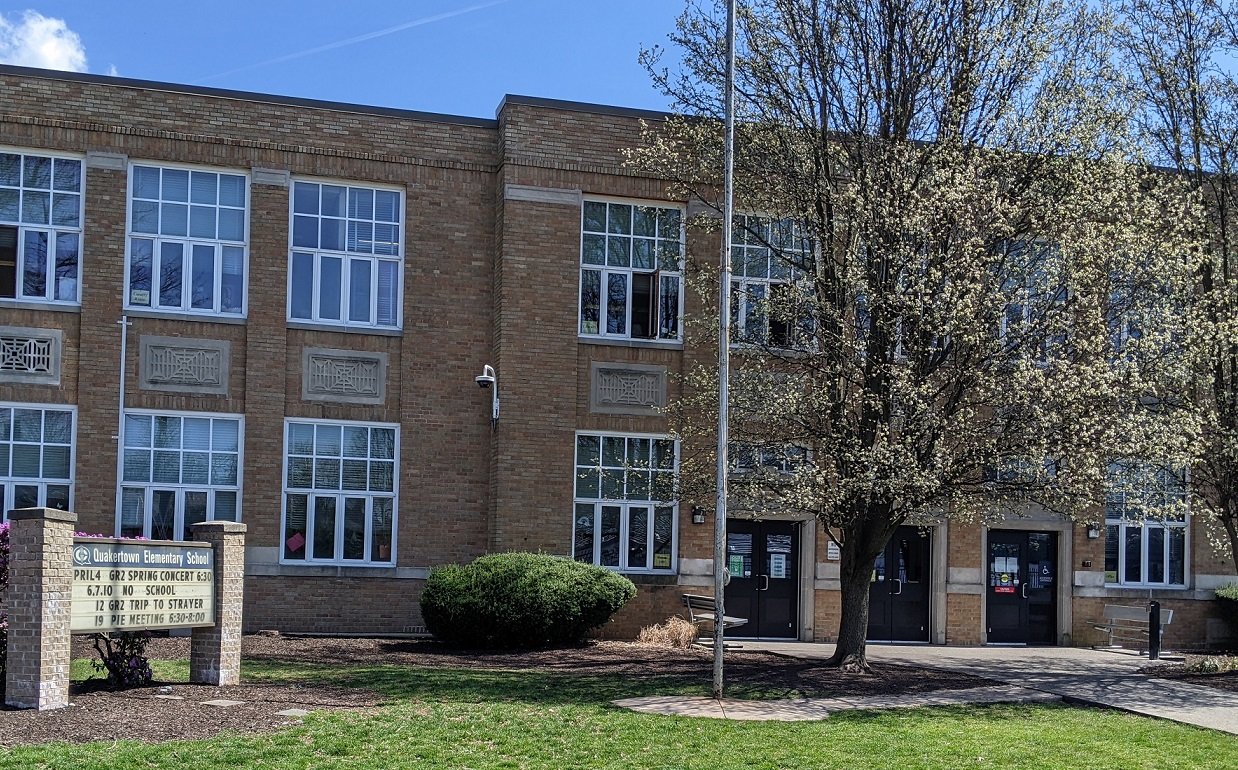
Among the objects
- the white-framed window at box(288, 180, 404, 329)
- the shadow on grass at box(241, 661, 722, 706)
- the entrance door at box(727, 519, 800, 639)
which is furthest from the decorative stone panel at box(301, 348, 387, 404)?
the entrance door at box(727, 519, 800, 639)

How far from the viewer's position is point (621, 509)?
2142 centimetres

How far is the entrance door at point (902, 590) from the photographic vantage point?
73.8 feet

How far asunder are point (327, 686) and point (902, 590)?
39.2 feet

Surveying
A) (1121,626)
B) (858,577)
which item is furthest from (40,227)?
(1121,626)

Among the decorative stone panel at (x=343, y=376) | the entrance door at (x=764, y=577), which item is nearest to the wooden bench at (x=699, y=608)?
the entrance door at (x=764, y=577)

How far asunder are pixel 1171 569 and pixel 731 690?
12.6 m

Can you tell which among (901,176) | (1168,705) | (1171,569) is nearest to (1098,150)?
(901,176)

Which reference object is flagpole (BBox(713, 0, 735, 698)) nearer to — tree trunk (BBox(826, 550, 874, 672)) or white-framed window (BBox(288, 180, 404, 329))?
tree trunk (BBox(826, 550, 874, 672))

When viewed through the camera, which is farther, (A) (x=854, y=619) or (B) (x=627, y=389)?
(B) (x=627, y=389)

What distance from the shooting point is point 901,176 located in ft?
53.0

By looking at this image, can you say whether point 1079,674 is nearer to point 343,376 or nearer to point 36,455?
point 343,376

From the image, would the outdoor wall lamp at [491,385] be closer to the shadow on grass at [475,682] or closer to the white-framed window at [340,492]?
the white-framed window at [340,492]

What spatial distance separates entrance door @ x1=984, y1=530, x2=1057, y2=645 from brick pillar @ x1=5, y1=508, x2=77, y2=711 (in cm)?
1627

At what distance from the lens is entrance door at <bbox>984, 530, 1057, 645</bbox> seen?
2303cm
